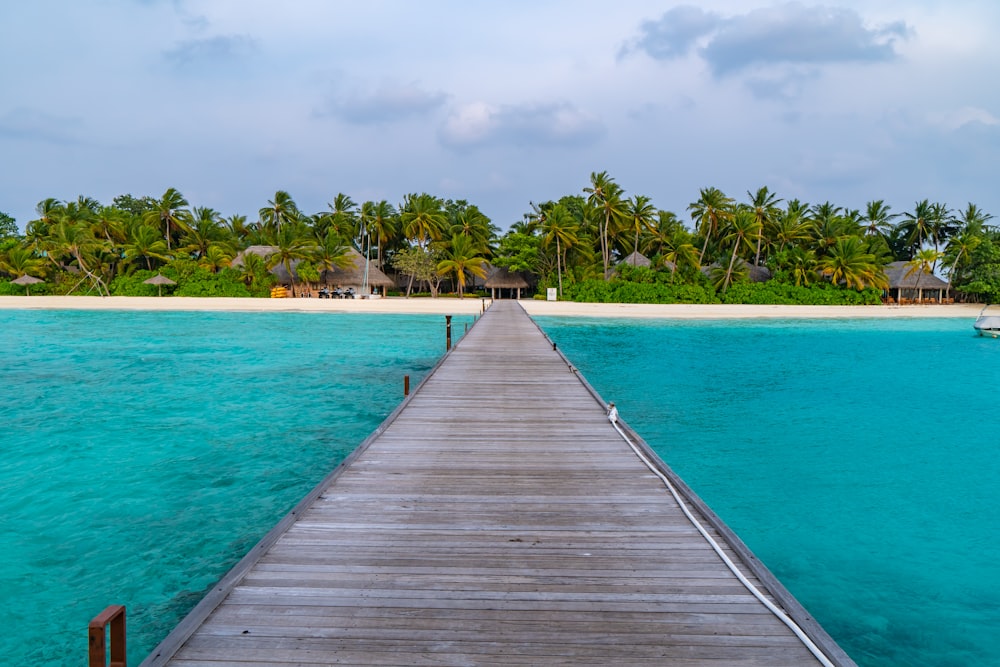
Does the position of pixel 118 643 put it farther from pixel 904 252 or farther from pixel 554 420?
pixel 904 252

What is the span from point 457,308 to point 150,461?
32.6 meters

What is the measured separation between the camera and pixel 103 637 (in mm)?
2439

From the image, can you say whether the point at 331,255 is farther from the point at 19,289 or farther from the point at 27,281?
the point at 19,289

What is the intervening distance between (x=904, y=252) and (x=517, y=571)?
72.9 metres

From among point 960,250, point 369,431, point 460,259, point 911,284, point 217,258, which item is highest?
point 960,250

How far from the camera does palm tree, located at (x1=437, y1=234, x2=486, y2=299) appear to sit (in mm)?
48562

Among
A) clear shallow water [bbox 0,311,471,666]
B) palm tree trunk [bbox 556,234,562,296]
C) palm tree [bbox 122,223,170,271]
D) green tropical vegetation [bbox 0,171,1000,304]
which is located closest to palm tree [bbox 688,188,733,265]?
green tropical vegetation [bbox 0,171,1000,304]

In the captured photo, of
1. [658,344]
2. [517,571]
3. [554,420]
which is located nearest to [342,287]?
[658,344]

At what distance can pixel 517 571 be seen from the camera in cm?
344

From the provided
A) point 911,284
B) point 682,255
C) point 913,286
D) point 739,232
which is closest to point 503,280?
point 682,255

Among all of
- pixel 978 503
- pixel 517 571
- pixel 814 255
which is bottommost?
pixel 978 503

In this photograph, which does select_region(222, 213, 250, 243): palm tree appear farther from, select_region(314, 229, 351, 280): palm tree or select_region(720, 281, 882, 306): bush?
select_region(720, 281, 882, 306): bush

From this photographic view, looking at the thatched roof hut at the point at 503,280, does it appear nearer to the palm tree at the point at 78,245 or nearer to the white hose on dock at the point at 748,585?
the palm tree at the point at 78,245

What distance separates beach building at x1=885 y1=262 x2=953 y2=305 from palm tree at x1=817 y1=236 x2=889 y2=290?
7.27 meters
